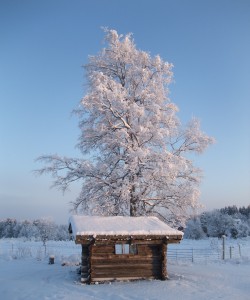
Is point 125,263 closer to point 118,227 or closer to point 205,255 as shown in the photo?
point 118,227

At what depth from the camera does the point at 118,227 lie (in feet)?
51.3

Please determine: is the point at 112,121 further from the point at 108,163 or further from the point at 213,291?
the point at 213,291

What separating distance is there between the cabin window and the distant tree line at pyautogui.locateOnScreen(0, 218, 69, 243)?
7370 cm

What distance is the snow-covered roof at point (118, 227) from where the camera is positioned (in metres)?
14.9

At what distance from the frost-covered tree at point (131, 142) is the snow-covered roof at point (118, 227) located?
5.47 feet

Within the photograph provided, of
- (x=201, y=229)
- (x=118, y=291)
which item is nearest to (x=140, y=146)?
(x=118, y=291)

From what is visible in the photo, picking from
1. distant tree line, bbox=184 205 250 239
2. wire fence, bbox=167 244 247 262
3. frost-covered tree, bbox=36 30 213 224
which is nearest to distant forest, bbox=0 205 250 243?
distant tree line, bbox=184 205 250 239

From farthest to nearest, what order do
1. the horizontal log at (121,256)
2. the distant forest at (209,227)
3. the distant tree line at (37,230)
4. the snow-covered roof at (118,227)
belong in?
1. the distant tree line at (37,230)
2. the distant forest at (209,227)
3. the horizontal log at (121,256)
4. the snow-covered roof at (118,227)

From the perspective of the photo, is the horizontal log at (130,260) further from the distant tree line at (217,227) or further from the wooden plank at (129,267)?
the distant tree line at (217,227)

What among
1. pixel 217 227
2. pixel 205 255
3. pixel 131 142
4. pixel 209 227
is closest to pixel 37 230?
pixel 209 227

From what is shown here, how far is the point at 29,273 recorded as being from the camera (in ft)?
58.4

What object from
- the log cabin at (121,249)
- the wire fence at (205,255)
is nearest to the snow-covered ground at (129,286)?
the log cabin at (121,249)

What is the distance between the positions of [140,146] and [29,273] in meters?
9.00

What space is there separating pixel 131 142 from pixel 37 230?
97471mm
